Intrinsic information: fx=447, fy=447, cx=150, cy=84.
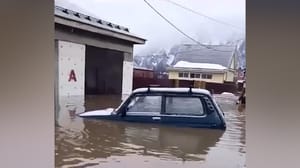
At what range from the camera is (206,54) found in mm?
31125

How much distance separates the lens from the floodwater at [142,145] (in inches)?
250

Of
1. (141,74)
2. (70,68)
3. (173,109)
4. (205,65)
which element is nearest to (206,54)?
(205,65)

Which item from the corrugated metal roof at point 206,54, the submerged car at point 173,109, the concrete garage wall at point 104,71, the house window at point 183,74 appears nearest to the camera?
the submerged car at point 173,109

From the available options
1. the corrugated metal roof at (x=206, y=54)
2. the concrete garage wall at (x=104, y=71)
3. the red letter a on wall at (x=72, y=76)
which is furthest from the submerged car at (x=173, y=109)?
the corrugated metal roof at (x=206, y=54)

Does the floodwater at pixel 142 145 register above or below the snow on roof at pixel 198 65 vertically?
below

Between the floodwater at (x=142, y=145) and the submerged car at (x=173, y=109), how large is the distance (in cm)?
16

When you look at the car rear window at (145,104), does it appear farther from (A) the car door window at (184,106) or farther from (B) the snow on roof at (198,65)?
(B) the snow on roof at (198,65)

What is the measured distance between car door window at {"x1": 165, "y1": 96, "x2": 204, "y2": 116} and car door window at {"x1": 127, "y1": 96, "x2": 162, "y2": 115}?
0.23 m

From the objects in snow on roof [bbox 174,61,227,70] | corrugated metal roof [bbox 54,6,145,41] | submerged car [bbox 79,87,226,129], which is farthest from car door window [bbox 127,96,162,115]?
snow on roof [bbox 174,61,227,70]
